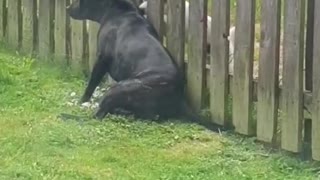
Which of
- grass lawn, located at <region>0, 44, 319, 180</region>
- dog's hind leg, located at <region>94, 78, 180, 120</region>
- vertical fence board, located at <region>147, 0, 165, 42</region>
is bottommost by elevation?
grass lawn, located at <region>0, 44, 319, 180</region>

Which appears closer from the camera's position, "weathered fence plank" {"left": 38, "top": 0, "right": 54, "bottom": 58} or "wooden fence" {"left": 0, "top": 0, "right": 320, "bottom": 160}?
"wooden fence" {"left": 0, "top": 0, "right": 320, "bottom": 160}

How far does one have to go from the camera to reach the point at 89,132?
7.00 metres

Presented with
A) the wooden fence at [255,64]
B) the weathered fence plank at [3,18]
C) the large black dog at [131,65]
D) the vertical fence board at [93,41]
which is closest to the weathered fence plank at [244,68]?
the wooden fence at [255,64]

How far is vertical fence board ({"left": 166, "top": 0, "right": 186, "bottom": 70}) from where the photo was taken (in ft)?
25.4

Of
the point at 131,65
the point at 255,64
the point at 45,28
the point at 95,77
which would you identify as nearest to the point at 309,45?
the point at 255,64

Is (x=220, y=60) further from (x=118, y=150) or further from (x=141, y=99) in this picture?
(x=118, y=150)

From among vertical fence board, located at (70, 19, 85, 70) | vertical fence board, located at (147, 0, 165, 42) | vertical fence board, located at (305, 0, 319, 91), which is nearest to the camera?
vertical fence board, located at (305, 0, 319, 91)

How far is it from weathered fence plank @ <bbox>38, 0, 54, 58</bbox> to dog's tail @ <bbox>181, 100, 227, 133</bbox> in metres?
2.37

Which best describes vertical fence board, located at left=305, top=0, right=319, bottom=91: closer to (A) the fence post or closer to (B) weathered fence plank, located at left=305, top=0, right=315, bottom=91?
(B) weathered fence plank, located at left=305, top=0, right=315, bottom=91

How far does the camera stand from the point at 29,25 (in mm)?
9781

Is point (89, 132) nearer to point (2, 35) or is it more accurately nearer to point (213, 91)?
point (213, 91)

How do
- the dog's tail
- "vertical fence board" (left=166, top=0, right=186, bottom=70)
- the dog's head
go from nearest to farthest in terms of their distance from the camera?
the dog's tail, "vertical fence board" (left=166, top=0, right=186, bottom=70), the dog's head

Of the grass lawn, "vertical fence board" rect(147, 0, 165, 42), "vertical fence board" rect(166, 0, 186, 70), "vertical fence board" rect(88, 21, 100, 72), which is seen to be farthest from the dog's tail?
"vertical fence board" rect(88, 21, 100, 72)

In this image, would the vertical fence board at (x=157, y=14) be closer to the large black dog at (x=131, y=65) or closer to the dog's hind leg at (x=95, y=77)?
the large black dog at (x=131, y=65)
